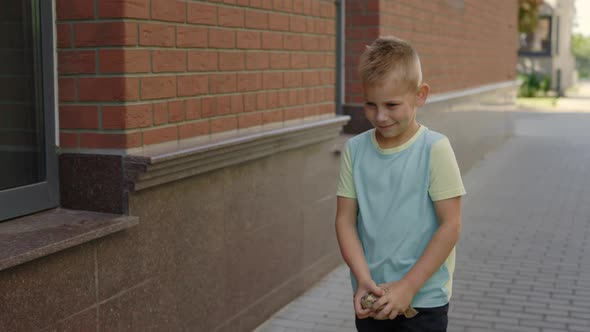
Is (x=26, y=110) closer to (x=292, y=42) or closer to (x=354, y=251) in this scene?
(x=354, y=251)

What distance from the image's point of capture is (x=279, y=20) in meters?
5.14

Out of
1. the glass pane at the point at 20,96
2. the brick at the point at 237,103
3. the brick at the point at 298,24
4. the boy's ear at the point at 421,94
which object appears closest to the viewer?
the boy's ear at the point at 421,94

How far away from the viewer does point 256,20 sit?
4.80 metres

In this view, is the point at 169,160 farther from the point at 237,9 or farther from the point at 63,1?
the point at 237,9

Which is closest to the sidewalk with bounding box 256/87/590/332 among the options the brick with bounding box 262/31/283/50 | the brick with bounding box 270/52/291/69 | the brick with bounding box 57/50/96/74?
the brick with bounding box 270/52/291/69

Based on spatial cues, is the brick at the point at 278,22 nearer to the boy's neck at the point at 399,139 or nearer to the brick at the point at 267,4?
the brick at the point at 267,4

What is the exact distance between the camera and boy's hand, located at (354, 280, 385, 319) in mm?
2488

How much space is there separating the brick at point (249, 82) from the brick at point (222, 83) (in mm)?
76

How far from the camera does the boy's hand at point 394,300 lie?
2.47 m

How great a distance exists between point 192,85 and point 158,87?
328 mm

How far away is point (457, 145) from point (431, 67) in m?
2.11

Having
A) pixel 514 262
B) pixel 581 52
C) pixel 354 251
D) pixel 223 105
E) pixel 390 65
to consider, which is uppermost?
pixel 581 52

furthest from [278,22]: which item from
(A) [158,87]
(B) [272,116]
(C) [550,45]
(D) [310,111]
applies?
(C) [550,45]

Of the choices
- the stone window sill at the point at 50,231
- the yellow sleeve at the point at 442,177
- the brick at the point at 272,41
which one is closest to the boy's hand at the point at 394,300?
the yellow sleeve at the point at 442,177
